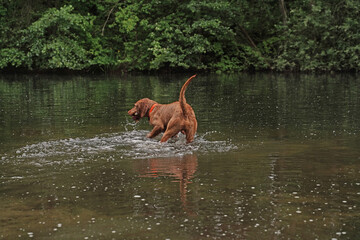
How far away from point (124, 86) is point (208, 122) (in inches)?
436

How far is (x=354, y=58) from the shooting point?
28.7 metres

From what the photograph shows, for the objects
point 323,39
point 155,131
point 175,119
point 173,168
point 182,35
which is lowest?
point 173,168

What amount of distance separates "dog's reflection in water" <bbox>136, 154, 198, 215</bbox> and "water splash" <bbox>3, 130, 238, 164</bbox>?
412 millimetres

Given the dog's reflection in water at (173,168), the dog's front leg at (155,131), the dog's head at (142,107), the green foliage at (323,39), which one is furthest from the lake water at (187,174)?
the green foliage at (323,39)

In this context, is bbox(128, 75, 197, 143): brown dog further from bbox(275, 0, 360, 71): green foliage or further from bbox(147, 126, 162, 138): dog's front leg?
bbox(275, 0, 360, 71): green foliage

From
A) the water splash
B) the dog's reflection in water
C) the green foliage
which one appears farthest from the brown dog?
the green foliage

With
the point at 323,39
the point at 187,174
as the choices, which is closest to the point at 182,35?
the point at 323,39

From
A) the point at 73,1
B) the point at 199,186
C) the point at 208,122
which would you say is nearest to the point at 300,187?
the point at 199,186

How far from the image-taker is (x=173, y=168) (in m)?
8.74

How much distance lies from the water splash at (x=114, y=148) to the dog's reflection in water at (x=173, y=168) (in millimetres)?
412

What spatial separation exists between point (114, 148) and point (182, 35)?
20861 mm

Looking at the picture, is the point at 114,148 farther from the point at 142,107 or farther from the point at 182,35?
the point at 182,35

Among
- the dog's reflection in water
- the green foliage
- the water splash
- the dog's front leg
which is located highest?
the green foliage

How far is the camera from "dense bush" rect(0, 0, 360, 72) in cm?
2995
